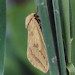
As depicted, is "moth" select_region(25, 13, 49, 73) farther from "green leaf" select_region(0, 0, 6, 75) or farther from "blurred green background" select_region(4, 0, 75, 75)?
"blurred green background" select_region(4, 0, 75, 75)

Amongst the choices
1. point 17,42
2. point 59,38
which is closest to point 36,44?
point 59,38

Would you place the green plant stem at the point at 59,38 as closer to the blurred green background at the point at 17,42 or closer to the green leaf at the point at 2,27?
the green leaf at the point at 2,27

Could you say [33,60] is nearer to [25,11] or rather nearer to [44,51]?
[44,51]

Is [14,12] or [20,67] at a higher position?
[14,12]

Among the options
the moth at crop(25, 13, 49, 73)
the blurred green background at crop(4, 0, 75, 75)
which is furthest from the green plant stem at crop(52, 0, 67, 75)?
the blurred green background at crop(4, 0, 75, 75)

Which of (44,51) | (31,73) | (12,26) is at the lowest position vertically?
(31,73)

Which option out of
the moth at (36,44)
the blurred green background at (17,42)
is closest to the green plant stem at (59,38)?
the moth at (36,44)

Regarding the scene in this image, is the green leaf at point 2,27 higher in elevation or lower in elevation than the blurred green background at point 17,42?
higher

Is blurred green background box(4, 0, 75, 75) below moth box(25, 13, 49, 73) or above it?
below

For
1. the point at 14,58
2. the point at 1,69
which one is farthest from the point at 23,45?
the point at 1,69
